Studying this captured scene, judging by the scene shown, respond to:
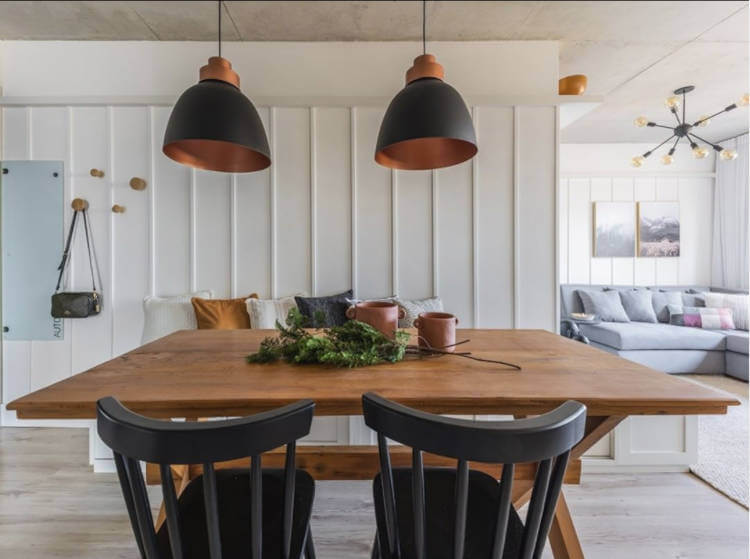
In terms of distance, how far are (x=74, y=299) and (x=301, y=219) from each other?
62.0 inches

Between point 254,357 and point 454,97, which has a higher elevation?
point 454,97

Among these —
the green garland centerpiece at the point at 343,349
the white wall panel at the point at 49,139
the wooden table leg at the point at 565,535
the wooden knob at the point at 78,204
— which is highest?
the white wall panel at the point at 49,139

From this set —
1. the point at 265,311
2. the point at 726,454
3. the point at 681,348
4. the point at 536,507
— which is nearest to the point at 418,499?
the point at 536,507

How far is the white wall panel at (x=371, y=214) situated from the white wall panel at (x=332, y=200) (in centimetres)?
7

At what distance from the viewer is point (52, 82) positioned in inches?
93.5

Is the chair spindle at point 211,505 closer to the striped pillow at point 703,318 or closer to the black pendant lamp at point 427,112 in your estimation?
the black pendant lamp at point 427,112

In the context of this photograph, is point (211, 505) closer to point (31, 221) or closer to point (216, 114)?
point (216, 114)

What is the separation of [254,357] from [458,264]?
5.69ft

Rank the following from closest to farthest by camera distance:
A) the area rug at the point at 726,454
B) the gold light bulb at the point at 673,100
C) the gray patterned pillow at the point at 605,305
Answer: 1. the area rug at the point at 726,454
2. the gold light bulb at the point at 673,100
3. the gray patterned pillow at the point at 605,305

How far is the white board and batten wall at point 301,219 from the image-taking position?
245 cm

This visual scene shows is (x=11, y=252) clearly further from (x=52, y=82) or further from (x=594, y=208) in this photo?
(x=594, y=208)

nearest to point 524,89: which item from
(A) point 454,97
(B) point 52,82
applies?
(A) point 454,97

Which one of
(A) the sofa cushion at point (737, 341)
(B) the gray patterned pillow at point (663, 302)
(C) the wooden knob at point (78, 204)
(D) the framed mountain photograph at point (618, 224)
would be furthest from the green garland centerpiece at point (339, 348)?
(D) the framed mountain photograph at point (618, 224)

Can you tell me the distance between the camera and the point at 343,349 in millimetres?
1045
